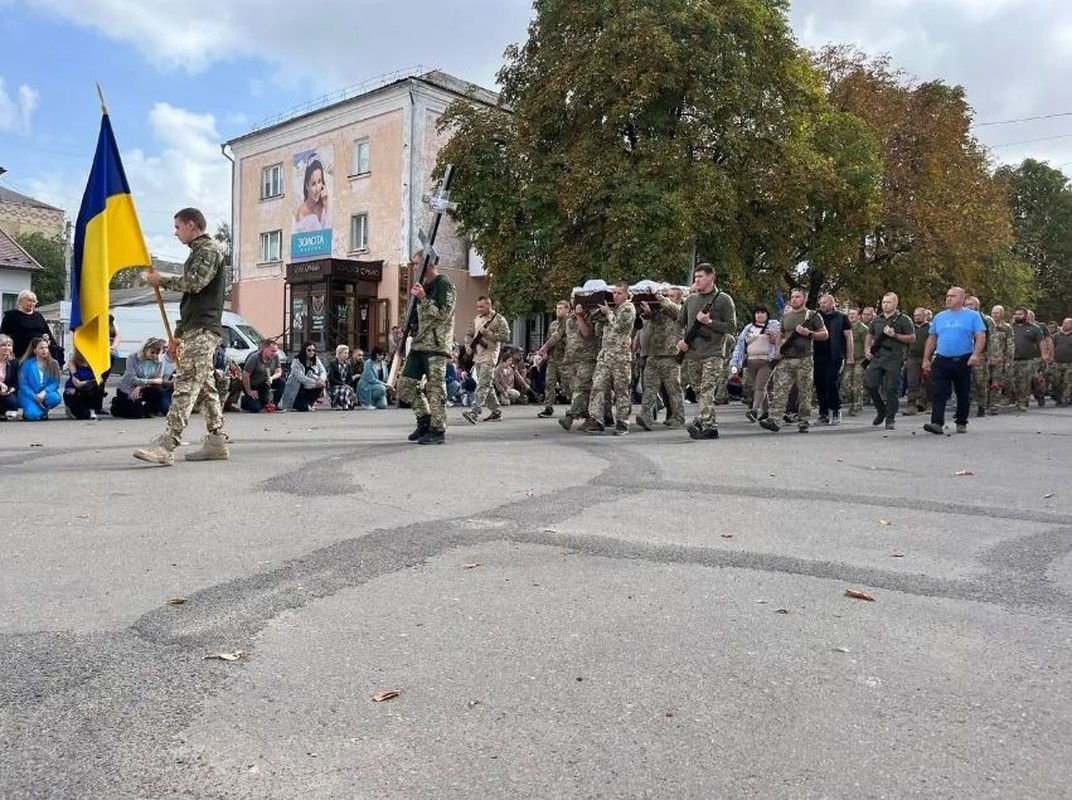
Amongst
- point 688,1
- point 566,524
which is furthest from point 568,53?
point 566,524

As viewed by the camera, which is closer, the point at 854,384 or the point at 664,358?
the point at 664,358

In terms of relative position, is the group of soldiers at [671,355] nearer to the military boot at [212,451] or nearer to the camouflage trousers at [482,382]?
the camouflage trousers at [482,382]

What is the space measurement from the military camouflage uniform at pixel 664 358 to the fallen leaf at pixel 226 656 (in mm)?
9535

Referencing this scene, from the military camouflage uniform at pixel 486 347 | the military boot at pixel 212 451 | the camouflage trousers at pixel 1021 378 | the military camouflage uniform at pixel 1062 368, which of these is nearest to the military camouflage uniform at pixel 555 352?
the military camouflage uniform at pixel 486 347

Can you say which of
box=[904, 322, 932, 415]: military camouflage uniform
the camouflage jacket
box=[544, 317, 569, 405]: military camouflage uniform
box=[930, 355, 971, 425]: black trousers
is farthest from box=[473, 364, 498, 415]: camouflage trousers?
box=[904, 322, 932, 415]: military camouflage uniform

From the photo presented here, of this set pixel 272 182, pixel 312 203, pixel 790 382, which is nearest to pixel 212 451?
pixel 790 382

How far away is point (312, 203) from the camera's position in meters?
37.9

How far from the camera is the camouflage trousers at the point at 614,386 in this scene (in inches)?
466

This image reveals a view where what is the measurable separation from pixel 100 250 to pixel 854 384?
13483 millimetres

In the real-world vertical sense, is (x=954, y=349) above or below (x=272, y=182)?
below

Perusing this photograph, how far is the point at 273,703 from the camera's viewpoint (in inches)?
120

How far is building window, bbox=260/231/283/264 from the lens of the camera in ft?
131

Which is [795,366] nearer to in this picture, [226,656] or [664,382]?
[664,382]

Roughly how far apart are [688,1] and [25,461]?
21078mm
